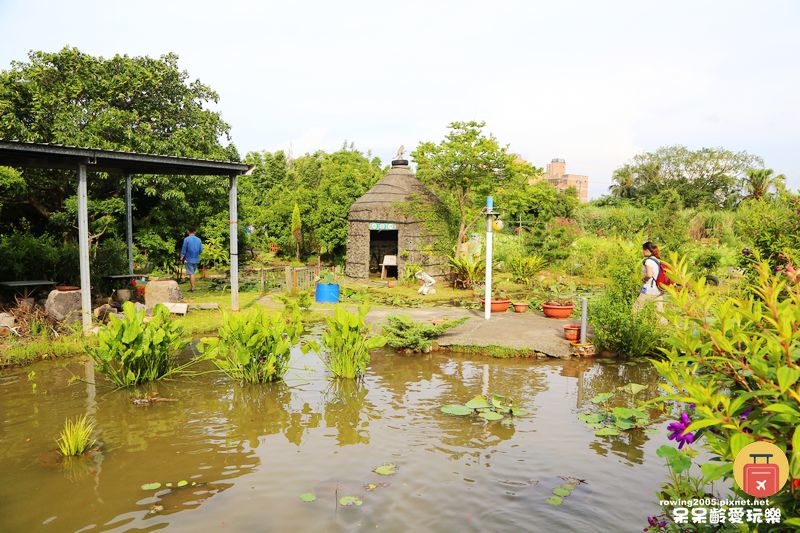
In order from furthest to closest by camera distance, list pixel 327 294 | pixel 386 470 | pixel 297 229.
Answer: pixel 297 229
pixel 327 294
pixel 386 470

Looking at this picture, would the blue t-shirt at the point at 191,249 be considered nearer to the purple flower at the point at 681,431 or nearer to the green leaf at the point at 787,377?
the purple flower at the point at 681,431

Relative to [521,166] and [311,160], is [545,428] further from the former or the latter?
[311,160]

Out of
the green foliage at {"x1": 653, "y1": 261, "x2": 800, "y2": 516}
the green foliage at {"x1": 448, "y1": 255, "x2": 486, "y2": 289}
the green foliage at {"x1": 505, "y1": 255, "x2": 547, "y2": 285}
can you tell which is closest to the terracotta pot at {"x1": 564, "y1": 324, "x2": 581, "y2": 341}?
the green foliage at {"x1": 448, "y1": 255, "x2": 486, "y2": 289}

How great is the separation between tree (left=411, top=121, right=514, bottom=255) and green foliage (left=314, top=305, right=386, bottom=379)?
10414mm

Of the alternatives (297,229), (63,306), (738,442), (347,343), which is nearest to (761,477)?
(738,442)

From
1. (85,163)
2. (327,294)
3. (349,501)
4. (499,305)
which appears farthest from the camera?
(327,294)

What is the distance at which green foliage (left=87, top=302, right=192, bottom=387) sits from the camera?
6445 mm

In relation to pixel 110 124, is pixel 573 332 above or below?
below

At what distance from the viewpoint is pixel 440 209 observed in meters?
18.2

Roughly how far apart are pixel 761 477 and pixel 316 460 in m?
3.79

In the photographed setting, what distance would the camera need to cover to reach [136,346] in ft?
21.7

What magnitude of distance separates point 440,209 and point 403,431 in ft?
42.8

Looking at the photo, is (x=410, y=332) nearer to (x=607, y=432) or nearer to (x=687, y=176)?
(x=607, y=432)

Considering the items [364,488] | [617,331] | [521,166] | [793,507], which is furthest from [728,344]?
[521,166]
